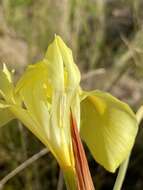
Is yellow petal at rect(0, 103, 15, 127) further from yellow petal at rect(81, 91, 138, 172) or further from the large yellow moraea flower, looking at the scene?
yellow petal at rect(81, 91, 138, 172)

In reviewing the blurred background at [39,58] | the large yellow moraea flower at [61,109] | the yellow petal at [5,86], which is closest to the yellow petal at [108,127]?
the large yellow moraea flower at [61,109]

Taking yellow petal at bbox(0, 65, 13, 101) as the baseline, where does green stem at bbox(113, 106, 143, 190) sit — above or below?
below

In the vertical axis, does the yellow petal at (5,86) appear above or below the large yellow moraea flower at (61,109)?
above

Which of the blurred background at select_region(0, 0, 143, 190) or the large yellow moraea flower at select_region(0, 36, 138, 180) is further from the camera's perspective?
the blurred background at select_region(0, 0, 143, 190)

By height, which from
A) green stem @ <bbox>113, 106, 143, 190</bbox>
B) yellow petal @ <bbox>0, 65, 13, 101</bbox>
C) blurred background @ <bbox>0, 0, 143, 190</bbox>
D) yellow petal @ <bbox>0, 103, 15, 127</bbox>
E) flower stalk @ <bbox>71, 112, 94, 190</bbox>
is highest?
yellow petal @ <bbox>0, 65, 13, 101</bbox>

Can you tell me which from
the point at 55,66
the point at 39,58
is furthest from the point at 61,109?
the point at 39,58

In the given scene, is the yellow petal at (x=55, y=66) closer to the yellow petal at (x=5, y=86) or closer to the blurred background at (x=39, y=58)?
the yellow petal at (x=5, y=86)

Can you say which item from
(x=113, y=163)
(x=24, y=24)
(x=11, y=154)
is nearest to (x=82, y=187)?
(x=113, y=163)

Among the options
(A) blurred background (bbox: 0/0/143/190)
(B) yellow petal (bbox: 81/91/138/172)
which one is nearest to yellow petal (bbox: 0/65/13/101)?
(B) yellow petal (bbox: 81/91/138/172)
